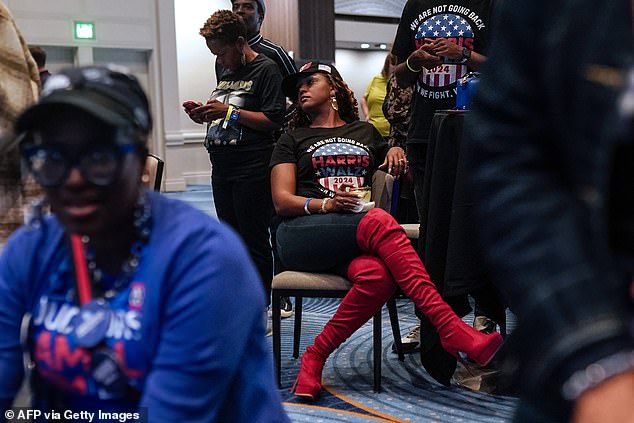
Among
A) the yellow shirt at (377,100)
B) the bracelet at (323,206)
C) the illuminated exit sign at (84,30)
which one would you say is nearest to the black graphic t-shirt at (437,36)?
the bracelet at (323,206)

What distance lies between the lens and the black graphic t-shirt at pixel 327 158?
3309 mm

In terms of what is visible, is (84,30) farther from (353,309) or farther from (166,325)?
(166,325)

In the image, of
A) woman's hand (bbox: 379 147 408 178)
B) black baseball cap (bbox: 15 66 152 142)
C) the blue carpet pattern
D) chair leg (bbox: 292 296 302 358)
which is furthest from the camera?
chair leg (bbox: 292 296 302 358)

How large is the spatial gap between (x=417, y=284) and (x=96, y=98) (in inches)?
79.4

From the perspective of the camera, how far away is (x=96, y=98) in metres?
1.05

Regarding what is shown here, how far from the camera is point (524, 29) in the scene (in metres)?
0.59

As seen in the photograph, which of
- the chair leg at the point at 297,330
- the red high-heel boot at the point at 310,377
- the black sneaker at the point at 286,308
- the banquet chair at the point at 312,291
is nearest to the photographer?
the red high-heel boot at the point at 310,377

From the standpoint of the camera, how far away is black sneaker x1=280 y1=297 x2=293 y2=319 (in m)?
4.23

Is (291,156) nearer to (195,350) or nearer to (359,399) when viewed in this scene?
(359,399)

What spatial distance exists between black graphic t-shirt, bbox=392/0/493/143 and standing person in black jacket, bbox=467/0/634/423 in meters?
2.56

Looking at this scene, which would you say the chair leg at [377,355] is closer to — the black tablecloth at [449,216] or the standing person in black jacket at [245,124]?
the black tablecloth at [449,216]

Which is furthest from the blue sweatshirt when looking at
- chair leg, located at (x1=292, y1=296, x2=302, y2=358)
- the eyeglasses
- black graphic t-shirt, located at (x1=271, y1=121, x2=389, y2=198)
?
chair leg, located at (x1=292, y1=296, x2=302, y2=358)

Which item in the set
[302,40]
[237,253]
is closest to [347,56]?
[302,40]

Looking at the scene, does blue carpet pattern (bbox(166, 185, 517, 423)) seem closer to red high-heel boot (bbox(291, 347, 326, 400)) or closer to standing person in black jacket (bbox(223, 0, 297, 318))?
red high-heel boot (bbox(291, 347, 326, 400))
